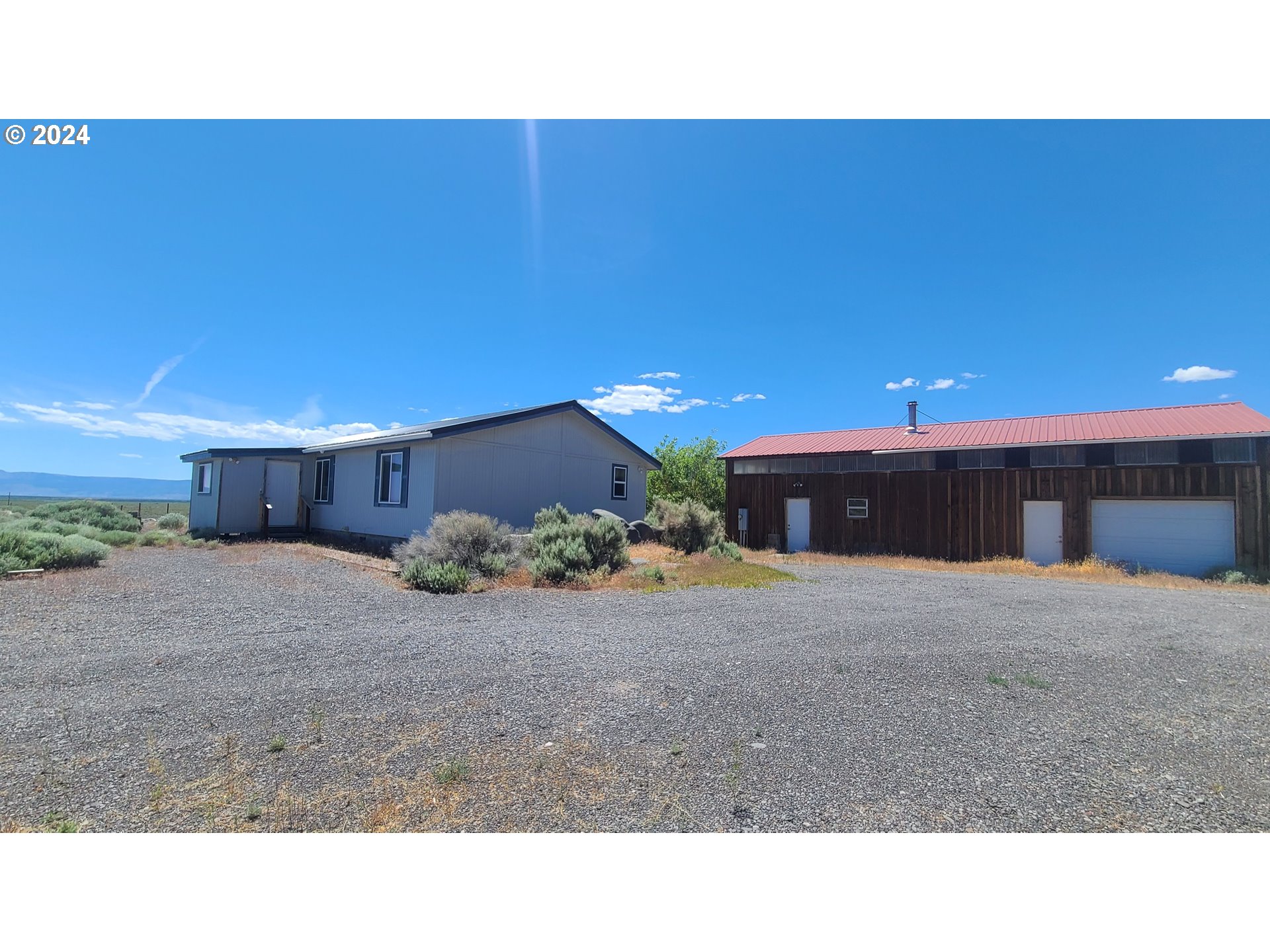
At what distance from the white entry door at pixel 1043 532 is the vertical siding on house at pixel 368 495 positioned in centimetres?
1571

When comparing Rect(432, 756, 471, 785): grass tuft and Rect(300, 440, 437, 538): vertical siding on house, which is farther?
Rect(300, 440, 437, 538): vertical siding on house

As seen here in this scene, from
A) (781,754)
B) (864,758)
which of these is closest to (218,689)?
(781,754)

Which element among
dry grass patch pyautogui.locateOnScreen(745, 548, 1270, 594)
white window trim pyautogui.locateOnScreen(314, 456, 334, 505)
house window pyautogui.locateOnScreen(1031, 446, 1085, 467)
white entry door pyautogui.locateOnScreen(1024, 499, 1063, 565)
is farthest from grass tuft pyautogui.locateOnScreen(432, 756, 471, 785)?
house window pyautogui.locateOnScreen(1031, 446, 1085, 467)

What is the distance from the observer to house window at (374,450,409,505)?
42.9 ft

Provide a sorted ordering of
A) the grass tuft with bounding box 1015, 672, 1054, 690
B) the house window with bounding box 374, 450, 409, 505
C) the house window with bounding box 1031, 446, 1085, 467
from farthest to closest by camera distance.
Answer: the house window with bounding box 1031, 446, 1085, 467 < the house window with bounding box 374, 450, 409, 505 < the grass tuft with bounding box 1015, 672, 1054, 690

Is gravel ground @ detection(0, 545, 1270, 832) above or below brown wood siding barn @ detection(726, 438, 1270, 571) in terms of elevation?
below

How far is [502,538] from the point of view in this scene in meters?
10.1

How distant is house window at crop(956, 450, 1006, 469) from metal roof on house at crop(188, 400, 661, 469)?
930 centimetres

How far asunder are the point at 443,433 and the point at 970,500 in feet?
48.0

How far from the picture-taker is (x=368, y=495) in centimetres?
1412

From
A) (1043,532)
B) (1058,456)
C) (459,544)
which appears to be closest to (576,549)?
(459,544)

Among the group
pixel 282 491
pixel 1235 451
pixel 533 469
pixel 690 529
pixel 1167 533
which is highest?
pixel 1235 451

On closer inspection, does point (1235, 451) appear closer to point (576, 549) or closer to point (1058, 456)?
point (1058, 456)

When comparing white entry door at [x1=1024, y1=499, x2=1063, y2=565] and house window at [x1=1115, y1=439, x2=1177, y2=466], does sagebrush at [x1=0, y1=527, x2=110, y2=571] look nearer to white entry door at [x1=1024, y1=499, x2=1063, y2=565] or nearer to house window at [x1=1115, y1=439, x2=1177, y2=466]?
white entry door at [x1=1024, y1=499, x2=1063, y2=565]
